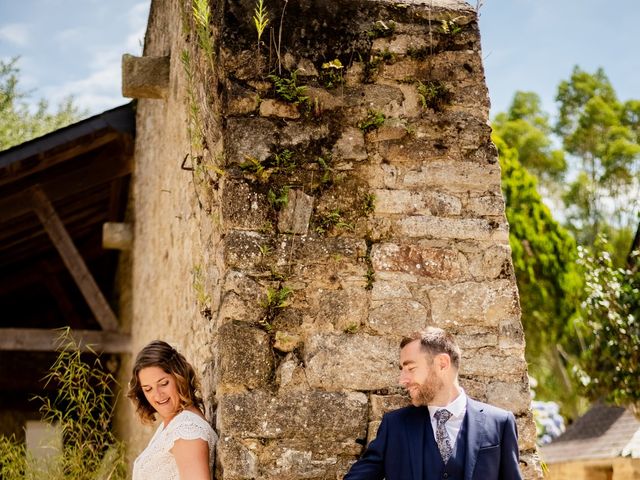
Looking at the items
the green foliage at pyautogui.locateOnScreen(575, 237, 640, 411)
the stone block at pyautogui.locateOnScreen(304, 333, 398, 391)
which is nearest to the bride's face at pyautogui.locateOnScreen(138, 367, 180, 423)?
the stone block at pyautogui.locateOnScreen(304, 333, 398, 391)

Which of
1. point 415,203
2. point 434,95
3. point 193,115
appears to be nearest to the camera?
point 415,203

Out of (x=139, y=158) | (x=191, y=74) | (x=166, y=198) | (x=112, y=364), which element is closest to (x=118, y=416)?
(x=112, y=364)

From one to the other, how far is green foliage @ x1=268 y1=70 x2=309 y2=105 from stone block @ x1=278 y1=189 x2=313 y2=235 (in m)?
0.37

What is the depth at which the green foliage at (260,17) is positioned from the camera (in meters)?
3.11

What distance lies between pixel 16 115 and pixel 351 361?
34.2 ft

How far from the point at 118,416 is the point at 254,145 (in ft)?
18.2

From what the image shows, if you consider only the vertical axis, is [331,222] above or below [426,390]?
above

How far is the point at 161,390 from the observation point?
10.1ft

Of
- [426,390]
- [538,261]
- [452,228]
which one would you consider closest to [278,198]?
[452,228]

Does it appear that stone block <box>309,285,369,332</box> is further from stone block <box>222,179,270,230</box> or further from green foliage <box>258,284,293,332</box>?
stone block <box>222,179,270,230</box>

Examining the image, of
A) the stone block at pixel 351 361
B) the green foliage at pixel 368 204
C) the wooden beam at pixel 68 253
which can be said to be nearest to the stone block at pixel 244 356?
the stone block at pixel 351 361

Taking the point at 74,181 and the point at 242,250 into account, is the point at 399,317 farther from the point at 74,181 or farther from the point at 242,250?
the point at 74,181

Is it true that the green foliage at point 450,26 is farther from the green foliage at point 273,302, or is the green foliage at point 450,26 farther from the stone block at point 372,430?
the stone block at point 372,430

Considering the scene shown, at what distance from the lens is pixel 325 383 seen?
3045 millimetres
